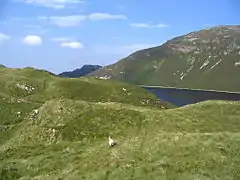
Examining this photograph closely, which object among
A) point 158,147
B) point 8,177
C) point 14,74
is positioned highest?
point 14,74

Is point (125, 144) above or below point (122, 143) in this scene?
above

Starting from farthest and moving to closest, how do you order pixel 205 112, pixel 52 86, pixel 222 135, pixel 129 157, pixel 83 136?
pixel 52 86
pixel 205 112
pixel 83 136
pixel 222 135
pixel 129 157

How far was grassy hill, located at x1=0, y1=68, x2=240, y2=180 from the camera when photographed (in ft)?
95.3

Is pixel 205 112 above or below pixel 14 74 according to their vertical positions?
below

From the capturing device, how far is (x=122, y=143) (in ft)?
120

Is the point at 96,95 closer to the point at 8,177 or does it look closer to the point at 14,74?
the point at 14,74

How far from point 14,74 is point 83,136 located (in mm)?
76394

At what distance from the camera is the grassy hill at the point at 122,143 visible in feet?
95.3

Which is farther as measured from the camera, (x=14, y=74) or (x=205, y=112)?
(x=14, y=74)

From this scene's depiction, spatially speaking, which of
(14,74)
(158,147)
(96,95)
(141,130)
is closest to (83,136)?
(141,130)

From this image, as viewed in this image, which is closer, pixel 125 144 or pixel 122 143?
pixel 125 144

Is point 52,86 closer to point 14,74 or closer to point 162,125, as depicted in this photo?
point 14,74

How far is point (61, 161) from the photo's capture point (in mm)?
36531

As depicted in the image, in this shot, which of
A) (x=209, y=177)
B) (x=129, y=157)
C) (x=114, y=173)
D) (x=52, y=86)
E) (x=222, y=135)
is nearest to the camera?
(x=209, y=177)
